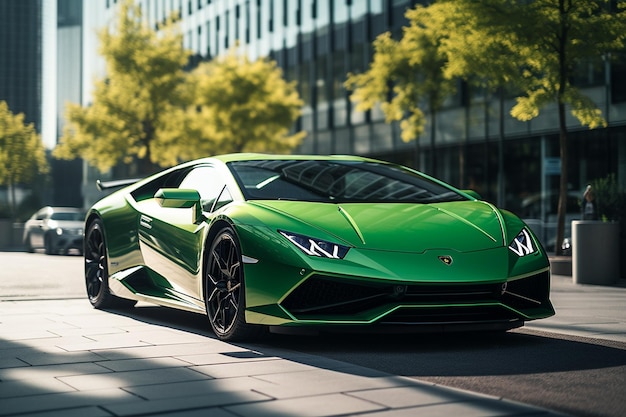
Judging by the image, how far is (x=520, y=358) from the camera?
5777 mm

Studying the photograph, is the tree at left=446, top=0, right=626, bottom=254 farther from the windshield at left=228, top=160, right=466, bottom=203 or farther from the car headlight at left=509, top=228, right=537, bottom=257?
the car headlight at left=509, top=228, right=537, bottom=257

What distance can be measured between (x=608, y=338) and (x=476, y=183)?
22.7m

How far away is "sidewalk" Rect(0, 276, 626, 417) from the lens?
4.27 metres

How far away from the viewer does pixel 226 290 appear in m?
6.56

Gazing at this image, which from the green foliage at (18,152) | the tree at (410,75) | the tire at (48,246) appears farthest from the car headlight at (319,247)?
the green foliage at (18,152)

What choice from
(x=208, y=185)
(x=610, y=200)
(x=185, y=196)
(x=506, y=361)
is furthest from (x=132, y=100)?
(x=506, y=361)

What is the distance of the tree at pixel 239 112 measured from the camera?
3438cm

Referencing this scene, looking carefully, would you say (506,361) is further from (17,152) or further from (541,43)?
(17,152)

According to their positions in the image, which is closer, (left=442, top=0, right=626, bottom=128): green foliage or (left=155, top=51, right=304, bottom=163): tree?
(left=442, top=0, right=626, bottom=128): green foliage

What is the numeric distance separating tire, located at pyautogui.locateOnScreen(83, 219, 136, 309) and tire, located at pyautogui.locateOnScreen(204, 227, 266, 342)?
2.40 m

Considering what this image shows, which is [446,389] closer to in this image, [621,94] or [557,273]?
[557,273]

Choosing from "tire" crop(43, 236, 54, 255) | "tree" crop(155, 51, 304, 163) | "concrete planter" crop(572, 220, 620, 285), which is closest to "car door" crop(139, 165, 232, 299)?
"concrete planter" crop(572, 220, 620, 285)

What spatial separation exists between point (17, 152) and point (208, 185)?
40978 mm

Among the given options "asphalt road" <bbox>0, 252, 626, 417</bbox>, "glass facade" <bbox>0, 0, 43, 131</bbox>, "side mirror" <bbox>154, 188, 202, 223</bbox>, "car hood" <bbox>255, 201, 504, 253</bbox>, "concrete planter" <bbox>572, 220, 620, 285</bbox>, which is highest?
→ "glass facade" <bbox>0, 0, 43, 131</bbox>
